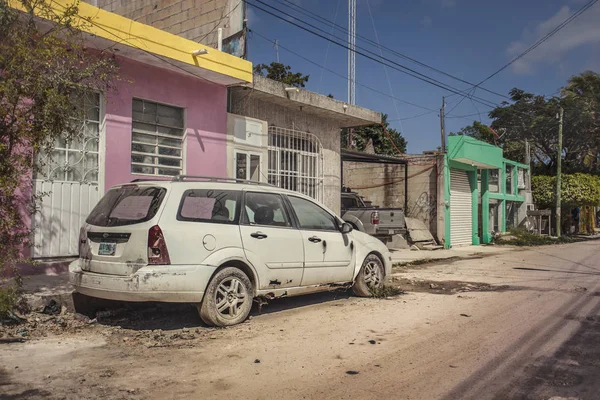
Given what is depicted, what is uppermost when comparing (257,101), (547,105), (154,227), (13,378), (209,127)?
(547,105)

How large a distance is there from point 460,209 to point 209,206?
689 inches

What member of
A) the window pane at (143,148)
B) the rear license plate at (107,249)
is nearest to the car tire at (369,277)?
the rear license plate at (107,249)

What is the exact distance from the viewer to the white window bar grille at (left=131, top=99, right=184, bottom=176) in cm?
1033

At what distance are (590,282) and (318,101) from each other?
26.2ft

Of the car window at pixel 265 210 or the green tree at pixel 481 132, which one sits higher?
the green tree at pixel 481 132

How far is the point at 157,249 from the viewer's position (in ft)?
18.3

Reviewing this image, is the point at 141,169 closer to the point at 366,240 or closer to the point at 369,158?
the point at 366,240

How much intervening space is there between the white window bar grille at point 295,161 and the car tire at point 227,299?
24.4 feet

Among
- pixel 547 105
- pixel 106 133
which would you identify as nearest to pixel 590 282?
pixel 106 133

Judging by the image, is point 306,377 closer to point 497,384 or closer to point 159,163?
point 497,384

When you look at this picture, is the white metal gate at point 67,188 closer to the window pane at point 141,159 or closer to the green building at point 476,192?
the window pane at point 141,159

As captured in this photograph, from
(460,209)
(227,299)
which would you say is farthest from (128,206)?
(460,209)

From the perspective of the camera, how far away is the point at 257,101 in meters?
13.2

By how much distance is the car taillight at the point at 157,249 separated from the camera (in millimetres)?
5562
